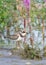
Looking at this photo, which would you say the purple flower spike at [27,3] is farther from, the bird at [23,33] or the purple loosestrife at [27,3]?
the bird at [23,33]

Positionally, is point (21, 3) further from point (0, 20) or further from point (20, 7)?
point (0, 20)

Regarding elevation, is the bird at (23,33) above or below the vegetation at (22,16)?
below

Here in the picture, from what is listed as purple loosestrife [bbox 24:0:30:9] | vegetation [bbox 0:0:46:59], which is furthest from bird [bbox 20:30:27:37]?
purple loosestrife [bbox 24:0:30:9]

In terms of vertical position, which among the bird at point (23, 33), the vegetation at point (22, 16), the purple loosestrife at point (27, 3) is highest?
the purple loosestrife at point (27, 3)

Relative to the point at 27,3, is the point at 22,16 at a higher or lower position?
lower

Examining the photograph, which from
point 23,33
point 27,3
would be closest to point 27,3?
point 27,3

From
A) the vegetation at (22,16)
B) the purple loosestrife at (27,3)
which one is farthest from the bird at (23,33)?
the purple loosestrife at (27,3)

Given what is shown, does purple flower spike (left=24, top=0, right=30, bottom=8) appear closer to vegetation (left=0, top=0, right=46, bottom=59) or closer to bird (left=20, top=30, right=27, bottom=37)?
vegetation (left=0, top=0, right=46, bottom=59)

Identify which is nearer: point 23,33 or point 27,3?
point 27,3

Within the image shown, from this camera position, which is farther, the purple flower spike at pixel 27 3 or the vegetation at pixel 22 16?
the vegetation at pixel 22 16

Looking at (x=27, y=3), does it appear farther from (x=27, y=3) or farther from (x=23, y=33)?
(x=23, y=33)

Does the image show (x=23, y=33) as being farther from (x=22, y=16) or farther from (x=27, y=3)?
(x=27, y=3)

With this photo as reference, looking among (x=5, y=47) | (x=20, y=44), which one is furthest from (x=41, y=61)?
(x=5, y=47)

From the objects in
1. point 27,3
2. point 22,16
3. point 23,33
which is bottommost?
point 23,33
